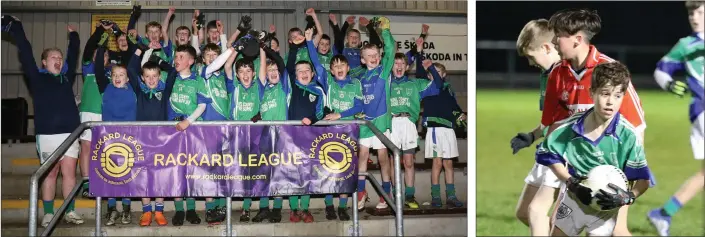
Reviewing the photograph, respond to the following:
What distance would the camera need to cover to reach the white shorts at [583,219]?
4.13 m

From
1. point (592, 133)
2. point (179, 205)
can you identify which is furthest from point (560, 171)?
point (179, 205)

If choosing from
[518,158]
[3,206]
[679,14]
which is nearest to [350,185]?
[3,206]

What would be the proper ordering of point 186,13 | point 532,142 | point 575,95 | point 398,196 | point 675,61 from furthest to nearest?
point 186,13
point 398,196
point 532,142
point 575,95
point 675,61

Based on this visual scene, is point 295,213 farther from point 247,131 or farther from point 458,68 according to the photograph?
point 458,68

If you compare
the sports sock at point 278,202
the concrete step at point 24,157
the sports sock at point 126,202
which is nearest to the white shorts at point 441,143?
the concrete step at point 24,157

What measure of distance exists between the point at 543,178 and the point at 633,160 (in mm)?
481

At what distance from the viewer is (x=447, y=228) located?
5.61 m

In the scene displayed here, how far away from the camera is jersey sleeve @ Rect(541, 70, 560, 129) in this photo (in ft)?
14.4

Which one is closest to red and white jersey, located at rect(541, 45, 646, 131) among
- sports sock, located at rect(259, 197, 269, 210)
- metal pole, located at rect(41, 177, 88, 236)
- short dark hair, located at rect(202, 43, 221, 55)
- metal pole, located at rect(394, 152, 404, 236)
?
metal pole, located at rect(394, 152, 404, 236)

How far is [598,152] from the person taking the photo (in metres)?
4.07

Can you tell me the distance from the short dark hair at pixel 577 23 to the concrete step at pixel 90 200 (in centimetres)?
205

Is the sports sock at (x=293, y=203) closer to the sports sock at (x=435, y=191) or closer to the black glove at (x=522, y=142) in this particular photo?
the sports sock at (x=435, y=191)

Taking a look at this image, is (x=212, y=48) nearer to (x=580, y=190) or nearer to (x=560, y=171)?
(x=560, y=171)

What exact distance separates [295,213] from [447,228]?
944 millimetres
